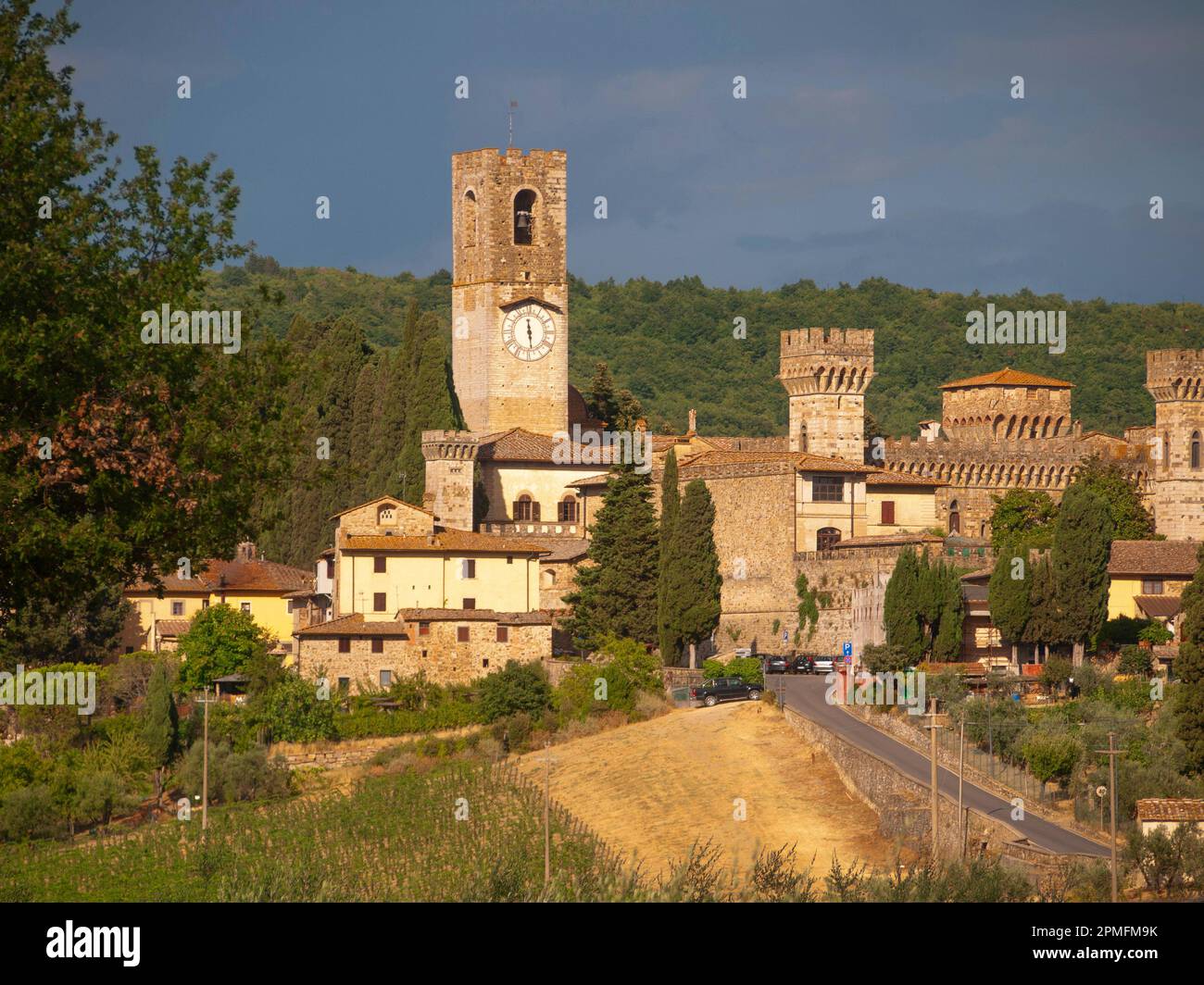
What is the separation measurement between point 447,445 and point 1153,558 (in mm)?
23607

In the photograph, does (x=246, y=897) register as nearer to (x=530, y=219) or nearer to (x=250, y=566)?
(x=250, y=566)

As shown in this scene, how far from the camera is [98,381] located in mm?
21734

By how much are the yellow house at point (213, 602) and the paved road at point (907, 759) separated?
18461mm

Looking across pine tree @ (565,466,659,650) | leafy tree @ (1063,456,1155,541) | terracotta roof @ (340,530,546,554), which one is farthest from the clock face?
pine tree @ (565,466,659,650)

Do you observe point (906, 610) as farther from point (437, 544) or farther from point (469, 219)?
point (469, 219)

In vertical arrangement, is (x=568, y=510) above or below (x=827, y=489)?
below

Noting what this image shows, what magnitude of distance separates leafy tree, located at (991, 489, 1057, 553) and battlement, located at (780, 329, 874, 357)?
7.63 metres

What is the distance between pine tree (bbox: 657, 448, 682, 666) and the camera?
63.1 m

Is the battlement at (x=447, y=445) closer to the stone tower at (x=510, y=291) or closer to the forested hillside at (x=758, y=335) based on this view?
the stone tower at (x=510, y=291)

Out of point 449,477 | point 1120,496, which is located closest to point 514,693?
point 449,477

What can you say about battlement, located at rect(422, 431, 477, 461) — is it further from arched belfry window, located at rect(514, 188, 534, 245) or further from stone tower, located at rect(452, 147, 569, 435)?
arched belfry window, located at rect(514, 188, 534, 245)

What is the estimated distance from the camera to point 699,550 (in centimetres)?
6291

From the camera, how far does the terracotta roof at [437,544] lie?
217ft

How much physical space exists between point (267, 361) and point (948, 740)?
3030cm
